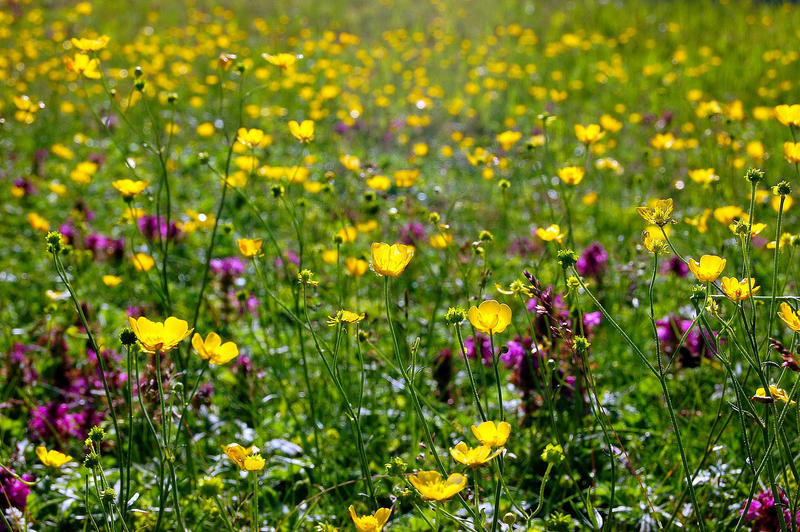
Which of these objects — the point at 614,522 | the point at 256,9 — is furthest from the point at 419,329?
the point at 256,9

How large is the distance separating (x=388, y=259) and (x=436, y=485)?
39 centimetres

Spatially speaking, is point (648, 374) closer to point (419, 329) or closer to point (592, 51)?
point (419, 329)

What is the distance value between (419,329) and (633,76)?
4.36 meters

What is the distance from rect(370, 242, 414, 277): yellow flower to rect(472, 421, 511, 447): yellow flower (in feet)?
0.96

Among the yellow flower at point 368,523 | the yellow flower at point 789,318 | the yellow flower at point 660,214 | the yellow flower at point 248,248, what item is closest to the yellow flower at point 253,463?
the yellow flower at point 368,523

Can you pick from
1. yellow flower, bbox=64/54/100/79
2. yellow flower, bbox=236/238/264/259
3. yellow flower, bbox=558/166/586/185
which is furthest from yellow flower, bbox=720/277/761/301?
yellow flower, bbox=64/54/100/79

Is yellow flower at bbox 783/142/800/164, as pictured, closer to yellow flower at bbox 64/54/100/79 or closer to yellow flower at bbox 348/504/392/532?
yellow flower at bbox 348/504/392/532

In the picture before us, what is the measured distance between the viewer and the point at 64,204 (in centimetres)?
383

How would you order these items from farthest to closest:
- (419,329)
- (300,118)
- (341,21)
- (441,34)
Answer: (341,21) → (441,34) → (300,118) → (419,329)

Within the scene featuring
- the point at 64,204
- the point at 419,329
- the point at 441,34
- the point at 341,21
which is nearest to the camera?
the point at 419,329

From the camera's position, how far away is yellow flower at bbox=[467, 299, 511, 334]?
1077 mm

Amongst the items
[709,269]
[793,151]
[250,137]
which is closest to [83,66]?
[250,137]

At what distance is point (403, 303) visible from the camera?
8.75ft

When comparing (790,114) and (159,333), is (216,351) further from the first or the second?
(790,114)
